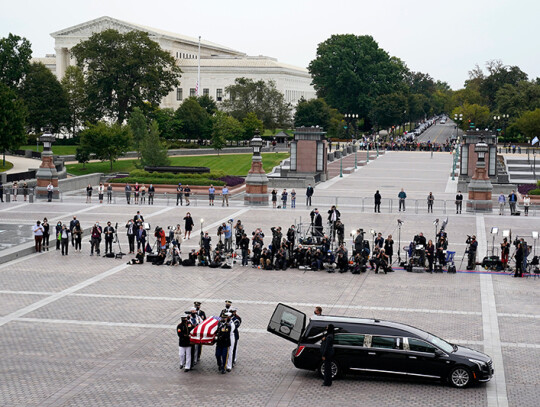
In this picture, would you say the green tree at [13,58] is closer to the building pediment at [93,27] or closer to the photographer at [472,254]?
the building pediment at [93,27]

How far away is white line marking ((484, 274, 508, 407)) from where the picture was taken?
16547 mm

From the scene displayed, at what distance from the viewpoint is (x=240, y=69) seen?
520ft

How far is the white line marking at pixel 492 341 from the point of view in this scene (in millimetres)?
16547

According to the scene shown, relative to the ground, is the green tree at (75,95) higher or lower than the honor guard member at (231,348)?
higher

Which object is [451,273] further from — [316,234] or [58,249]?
[58,249]

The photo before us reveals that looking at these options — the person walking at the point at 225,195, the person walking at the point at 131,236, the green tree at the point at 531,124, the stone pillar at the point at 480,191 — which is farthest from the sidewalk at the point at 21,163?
the green tree at the point at 531,124

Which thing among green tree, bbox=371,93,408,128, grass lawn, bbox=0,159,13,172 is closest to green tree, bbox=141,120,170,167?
grass lawn, bbox=0,159,13,172

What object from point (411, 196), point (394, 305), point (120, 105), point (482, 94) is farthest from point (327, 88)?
point (394, 305)

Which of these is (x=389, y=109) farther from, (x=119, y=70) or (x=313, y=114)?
(x=119, y=70)

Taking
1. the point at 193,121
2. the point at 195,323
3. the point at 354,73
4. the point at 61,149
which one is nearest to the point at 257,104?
the point at 193,121

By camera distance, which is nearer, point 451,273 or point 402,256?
point 451,273

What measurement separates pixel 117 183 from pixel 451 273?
104 feet

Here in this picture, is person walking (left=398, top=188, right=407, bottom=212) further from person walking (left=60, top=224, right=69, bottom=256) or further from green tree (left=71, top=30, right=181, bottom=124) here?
green tree (left=71, top=30, right=181, bottom=124)

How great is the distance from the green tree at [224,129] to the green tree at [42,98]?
1757 cm
